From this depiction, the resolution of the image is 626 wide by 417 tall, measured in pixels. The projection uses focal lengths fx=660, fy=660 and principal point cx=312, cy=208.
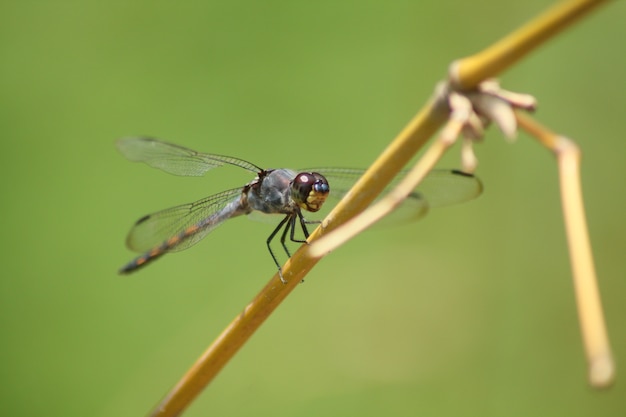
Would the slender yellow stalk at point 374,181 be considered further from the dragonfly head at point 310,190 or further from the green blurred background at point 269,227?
the green blurred background at point 269,227

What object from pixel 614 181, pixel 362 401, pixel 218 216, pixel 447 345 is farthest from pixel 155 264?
pixel 614 181

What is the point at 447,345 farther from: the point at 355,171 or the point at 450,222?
the point at 355,171

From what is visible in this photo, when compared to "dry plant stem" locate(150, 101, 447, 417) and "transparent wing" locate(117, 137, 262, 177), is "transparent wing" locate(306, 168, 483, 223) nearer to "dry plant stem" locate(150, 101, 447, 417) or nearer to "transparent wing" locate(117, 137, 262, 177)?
"transparent wing" locate(117, 137, 262, 177)

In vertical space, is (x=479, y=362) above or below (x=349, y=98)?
below

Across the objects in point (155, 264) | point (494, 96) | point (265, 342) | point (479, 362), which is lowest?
point (479, 362)

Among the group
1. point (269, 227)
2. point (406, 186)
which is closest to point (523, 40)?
point (406, 186)

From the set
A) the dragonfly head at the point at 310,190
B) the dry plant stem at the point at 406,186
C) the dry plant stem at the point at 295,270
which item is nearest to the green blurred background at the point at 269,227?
the dragonfly head at the point at 310,190

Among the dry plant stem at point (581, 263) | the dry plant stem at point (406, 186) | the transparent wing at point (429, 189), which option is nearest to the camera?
the dry plant stem at point (581, 263)

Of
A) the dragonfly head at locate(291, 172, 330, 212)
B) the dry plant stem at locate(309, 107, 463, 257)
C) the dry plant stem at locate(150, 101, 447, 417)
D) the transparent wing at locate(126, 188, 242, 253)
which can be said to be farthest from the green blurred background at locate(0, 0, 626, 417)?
the dry plant stem at locate(309, 107, 463, 257)
